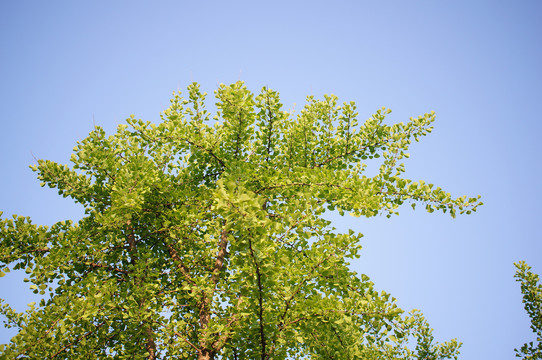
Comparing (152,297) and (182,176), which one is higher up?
(182,176)

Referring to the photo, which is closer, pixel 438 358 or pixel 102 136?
pixel 102 136

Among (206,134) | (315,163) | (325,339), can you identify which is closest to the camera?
(325,339)

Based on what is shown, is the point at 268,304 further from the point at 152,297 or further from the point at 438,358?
the point at 438,358

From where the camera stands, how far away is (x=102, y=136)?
5.57m

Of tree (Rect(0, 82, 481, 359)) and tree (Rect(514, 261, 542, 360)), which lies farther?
tree (Rect(514, 261, 542, 360))

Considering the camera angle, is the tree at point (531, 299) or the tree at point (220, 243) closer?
the tree at point (220, 243)

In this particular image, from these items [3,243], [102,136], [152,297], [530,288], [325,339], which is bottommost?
[325,339]

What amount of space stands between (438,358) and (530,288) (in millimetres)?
3904

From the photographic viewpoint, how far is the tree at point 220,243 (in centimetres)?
337

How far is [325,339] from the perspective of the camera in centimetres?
400

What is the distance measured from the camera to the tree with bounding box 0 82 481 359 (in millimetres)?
3365

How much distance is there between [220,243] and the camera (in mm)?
5469

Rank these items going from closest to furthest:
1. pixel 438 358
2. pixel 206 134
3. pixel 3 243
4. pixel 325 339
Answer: pixel 325 339
pixel 3 243
pixel 206 134
pixel 438 358

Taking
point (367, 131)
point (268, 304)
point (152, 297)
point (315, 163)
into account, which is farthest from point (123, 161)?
point (367, 131)
